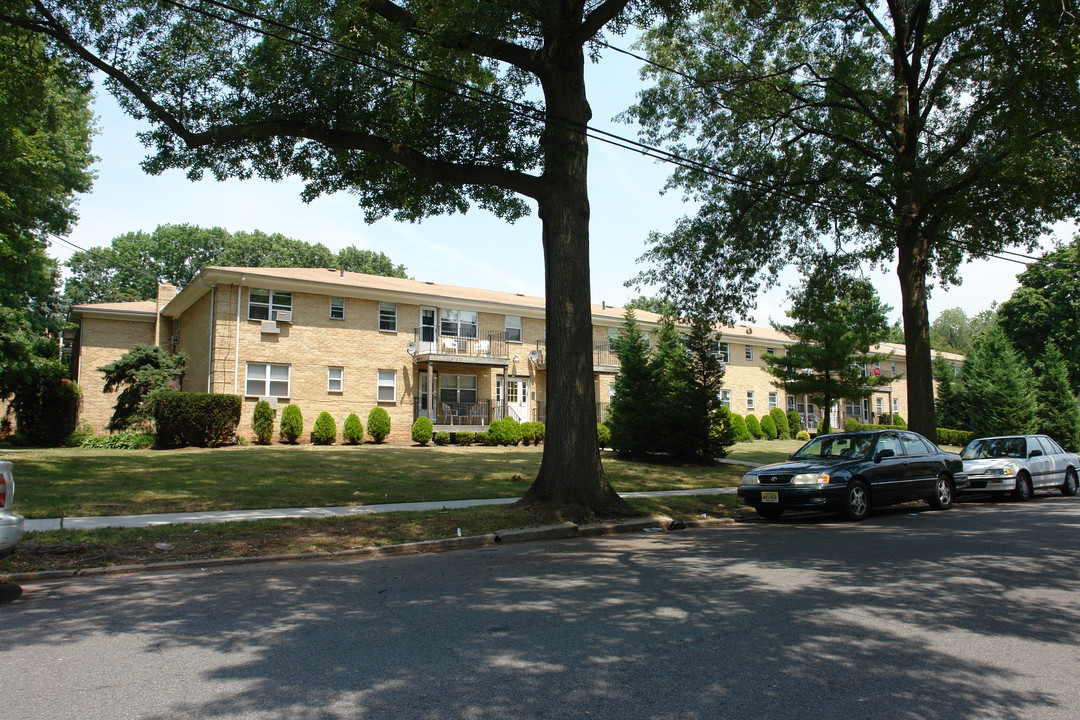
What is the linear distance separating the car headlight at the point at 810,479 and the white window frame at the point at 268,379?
21174 mm

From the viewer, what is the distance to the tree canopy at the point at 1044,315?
45.5 metres

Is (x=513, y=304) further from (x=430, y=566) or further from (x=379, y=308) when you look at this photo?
(x=430, y=566)

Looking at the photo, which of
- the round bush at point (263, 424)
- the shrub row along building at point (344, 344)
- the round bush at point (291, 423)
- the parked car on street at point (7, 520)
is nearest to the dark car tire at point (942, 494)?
the shrub row along building at point (344, 344)

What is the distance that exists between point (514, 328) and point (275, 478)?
19287 millimetres

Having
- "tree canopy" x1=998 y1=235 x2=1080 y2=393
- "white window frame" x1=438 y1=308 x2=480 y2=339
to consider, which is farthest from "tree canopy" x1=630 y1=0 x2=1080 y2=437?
"tree canopy" x1=998 y1=235 x2=1080 y2=393

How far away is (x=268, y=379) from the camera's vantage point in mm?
27766

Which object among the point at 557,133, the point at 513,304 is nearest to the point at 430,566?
the point at 557,133

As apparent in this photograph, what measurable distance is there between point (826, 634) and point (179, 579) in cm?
622

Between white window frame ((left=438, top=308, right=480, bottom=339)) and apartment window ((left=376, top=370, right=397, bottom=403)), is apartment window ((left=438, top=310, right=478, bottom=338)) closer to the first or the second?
white window frame ((left=438, top=308, right=480, bottom=339))

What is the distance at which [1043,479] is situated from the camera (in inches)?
658

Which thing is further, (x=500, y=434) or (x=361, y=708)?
(x=500, y=434)

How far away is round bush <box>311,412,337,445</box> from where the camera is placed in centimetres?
2731

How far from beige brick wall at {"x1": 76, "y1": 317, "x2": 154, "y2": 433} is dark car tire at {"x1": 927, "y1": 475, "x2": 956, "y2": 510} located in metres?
31.2

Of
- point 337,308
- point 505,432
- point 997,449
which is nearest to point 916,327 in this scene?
point 997,449
